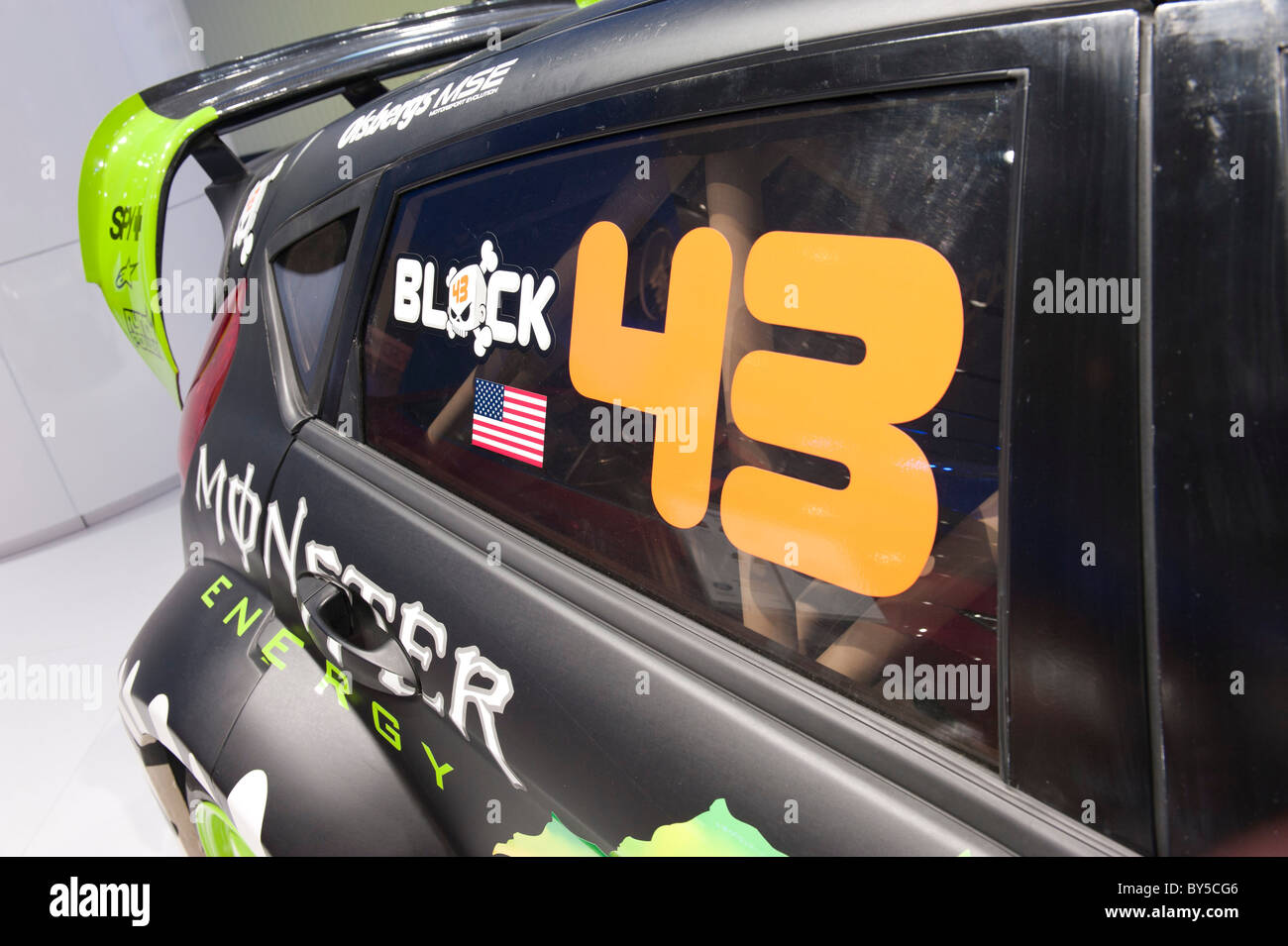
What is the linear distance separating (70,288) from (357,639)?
327 cm

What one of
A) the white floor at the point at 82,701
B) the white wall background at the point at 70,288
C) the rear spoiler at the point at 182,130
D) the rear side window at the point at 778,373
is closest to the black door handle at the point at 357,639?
the rear side window at the point at 778,373

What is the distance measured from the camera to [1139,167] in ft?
1.83

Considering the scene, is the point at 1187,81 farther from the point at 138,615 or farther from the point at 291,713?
the point at 138,615

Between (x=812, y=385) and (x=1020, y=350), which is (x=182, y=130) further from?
(x=1020, y=350)

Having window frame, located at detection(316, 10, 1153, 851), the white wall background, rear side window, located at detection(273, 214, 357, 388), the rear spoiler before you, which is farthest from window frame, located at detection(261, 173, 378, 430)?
the white wall background

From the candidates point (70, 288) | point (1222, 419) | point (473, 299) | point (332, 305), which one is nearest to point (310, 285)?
point (332, 305)

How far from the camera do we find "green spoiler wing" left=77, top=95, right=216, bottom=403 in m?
1.75

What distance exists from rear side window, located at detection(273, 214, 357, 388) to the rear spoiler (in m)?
0.45

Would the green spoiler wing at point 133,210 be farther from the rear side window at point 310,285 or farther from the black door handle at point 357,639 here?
the black door handle at point 357,639

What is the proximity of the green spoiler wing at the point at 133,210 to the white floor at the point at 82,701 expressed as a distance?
38.1 inches

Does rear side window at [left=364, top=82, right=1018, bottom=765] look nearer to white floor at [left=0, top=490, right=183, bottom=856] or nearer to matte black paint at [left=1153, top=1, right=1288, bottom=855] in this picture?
matte black paint at [left=1153, top=1, right=1288, bottom=855]

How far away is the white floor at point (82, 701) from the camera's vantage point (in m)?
2.15

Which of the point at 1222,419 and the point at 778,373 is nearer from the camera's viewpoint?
the point at 1222,419

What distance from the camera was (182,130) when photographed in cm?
176
